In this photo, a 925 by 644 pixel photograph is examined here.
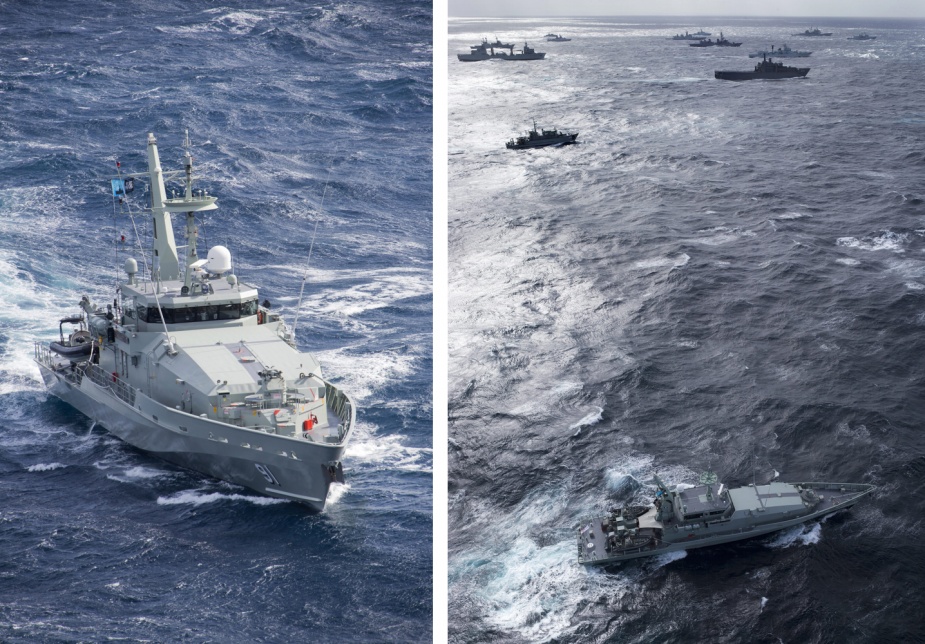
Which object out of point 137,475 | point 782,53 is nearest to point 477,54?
point 782,53

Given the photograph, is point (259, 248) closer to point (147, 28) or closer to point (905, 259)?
point (147, 28)

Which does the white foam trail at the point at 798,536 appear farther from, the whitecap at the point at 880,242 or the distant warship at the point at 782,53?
the distant warship at the point at 782,53

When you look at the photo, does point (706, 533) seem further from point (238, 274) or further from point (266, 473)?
point (238, 274)

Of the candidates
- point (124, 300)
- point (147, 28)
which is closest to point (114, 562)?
point (124, 300)

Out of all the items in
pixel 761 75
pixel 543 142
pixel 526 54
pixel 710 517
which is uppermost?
pixel 526 54

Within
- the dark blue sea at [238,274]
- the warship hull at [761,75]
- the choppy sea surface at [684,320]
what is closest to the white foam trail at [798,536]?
the choppy sea surface at [684,320]

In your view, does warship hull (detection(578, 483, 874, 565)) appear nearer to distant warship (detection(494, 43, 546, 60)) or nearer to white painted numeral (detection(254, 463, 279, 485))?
white painted numeral (detection(254, 463, 279, 485))

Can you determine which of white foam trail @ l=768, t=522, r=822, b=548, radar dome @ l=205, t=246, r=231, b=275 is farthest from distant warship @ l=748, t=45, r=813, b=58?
radar dome @ l=205, t=246, r=231, b=275
